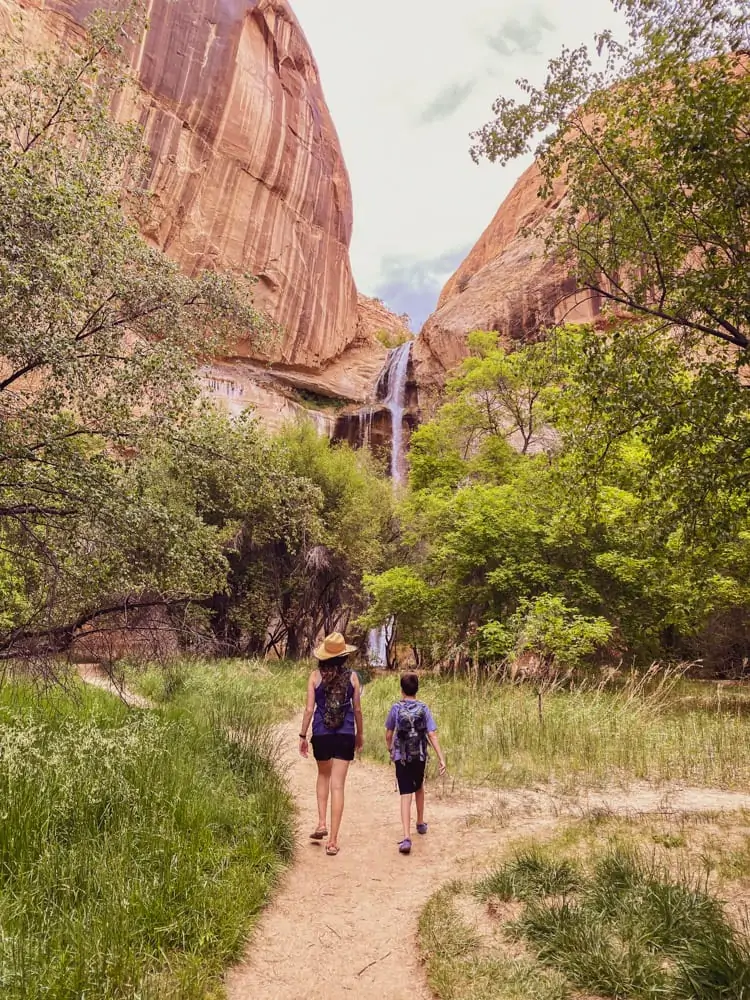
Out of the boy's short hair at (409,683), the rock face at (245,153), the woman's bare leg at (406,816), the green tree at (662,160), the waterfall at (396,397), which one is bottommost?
the woman's bare leg at (406,816)

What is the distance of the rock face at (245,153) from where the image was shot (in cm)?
3259

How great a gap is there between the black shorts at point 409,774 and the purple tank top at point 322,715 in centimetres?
62

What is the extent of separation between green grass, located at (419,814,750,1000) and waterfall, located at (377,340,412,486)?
1152 inches

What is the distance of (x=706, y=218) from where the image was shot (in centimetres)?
488

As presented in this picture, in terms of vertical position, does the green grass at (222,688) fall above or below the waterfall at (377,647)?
below

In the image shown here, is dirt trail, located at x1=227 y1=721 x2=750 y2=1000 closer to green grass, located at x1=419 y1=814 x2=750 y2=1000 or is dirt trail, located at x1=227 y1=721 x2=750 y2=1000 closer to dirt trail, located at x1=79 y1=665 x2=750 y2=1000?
dirt trail, located at x1=79 y1=665 x2=750 y2=1000

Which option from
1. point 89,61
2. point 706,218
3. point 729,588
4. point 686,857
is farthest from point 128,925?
point 729,588

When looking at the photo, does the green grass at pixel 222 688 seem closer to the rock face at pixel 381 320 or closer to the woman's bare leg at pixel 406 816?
the woman's bare leg at pixel 406 816

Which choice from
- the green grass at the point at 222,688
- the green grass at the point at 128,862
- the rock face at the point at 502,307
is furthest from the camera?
the rock face at the point at 502,307

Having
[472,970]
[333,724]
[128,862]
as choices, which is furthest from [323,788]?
[472,970]

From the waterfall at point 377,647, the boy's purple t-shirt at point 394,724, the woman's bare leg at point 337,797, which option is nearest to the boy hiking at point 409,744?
the boy's purple t-shirt at point 394,724

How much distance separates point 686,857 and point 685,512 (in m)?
2.74

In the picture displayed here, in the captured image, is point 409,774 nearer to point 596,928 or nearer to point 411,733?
point 411,733

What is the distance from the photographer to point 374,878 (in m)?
4.52
